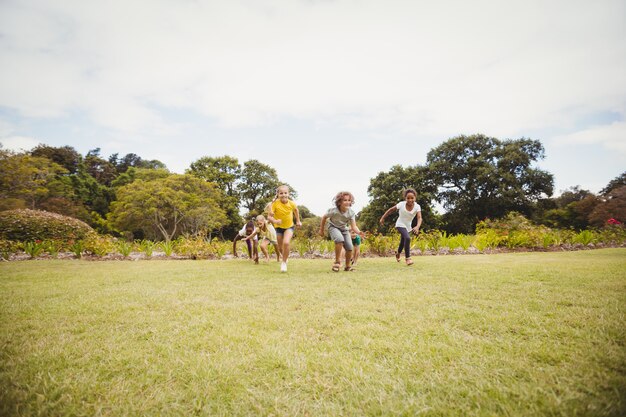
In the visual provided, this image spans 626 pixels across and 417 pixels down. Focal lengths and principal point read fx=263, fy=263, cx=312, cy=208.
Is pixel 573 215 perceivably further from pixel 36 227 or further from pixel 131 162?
pixel 131 162

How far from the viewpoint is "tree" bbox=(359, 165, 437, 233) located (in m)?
25.2

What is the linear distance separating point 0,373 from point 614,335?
14.8 feet

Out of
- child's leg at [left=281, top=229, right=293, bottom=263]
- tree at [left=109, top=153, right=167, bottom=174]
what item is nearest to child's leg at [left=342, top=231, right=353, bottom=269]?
child's leg at [left=281, top=229, right=293, bottom=263]

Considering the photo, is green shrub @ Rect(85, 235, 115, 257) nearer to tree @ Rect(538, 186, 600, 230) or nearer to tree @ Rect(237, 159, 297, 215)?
tree @ Rect(237, 159, 297, 215)

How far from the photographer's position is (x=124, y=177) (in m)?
37.9

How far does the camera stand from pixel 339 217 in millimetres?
6355

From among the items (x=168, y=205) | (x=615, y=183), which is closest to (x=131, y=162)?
(x=168, y=205)

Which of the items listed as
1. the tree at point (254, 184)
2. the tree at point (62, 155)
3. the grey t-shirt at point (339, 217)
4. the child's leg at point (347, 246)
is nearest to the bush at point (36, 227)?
the grey t-shirt at point (339, 217)

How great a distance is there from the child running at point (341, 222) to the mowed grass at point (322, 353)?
251 centimetres

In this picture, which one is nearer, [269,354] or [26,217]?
[269,354]

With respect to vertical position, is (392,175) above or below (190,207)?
above

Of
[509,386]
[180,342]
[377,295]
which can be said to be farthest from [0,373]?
[377,295]

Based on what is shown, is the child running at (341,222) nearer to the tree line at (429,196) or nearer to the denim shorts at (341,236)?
the denim shorts at (341,236)

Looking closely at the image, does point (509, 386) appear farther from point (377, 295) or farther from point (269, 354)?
point (377, 295)
